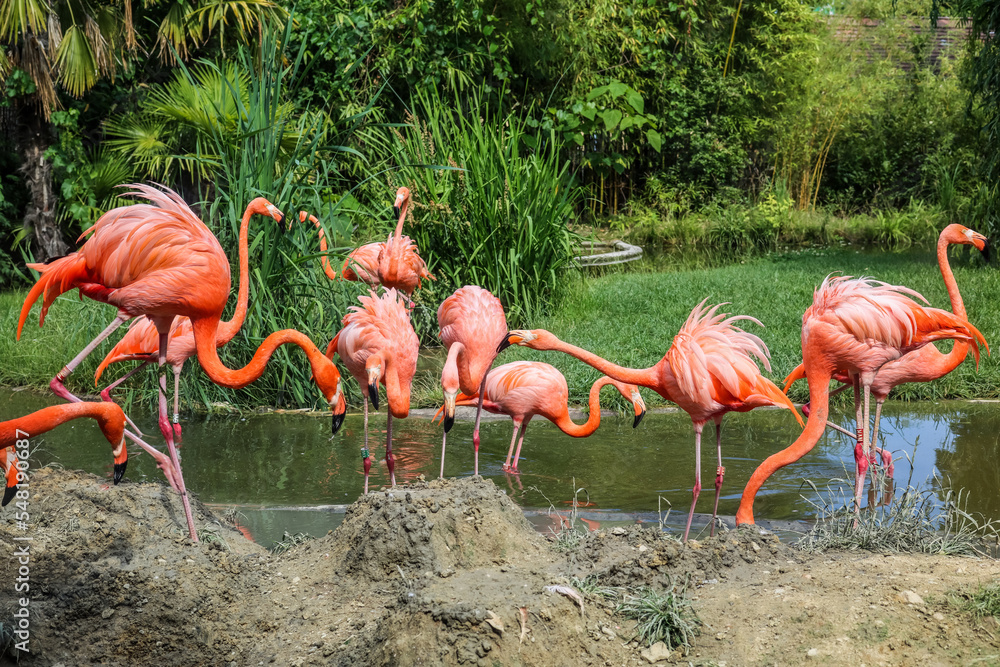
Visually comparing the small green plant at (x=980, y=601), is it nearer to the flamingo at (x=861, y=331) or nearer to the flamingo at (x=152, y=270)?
the flamingo at (x=861, y=331)

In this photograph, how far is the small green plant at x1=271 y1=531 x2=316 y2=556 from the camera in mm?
3479

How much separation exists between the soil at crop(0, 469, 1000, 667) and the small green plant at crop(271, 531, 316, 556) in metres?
0.06

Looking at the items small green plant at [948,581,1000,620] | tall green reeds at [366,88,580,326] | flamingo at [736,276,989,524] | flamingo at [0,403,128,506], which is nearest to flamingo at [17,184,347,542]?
flamingo at [0,403,128,506]

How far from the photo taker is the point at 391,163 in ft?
27.8

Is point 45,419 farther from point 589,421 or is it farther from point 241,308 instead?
point 589,421

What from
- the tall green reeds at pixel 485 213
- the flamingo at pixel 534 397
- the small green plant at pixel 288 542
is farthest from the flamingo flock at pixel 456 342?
the tall green reeds at pixel 485 213

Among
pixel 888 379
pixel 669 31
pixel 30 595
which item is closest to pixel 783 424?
pixel 888 379

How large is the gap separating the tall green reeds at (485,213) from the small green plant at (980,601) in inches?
190

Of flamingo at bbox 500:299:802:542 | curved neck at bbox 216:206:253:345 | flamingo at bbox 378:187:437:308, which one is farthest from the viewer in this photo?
flamingo at bbox 378:187:437:308

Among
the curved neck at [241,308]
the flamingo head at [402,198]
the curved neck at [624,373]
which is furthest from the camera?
the flamingo head at [402,198]

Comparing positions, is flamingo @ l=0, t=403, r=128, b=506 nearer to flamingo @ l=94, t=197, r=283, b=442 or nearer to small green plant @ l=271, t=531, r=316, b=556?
small green plant @ l=271, t=531, r=316, b=556

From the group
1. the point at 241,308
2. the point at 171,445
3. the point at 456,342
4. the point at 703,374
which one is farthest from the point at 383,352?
the point at 703,374

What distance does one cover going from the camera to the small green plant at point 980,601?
259 centimetres

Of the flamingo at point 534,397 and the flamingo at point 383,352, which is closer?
the flamingo at point 383,352
